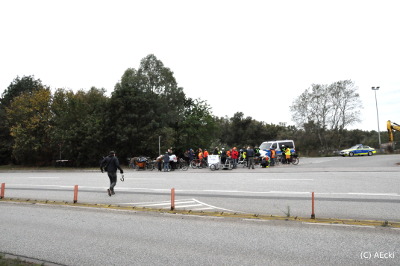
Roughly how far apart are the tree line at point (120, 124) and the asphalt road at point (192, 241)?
92.8ft

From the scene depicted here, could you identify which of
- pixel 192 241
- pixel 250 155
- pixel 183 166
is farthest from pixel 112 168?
pixel 183 166

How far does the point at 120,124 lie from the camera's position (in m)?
39.3

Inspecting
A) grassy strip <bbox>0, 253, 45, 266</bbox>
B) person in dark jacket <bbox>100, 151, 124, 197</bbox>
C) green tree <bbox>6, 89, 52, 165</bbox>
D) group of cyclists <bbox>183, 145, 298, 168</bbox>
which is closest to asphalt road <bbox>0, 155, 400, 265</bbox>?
grassy strip <bbox>0, 253, 45, 266</bbox>

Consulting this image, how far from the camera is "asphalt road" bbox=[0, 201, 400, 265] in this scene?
5.47 meters

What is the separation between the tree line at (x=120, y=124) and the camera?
127 feet

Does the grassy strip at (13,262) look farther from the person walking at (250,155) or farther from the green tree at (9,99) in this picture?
the green tree at (9,99)

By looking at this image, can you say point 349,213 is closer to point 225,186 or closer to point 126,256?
point 126,256

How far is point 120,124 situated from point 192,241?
34233mm

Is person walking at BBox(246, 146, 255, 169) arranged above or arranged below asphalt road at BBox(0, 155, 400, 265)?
above

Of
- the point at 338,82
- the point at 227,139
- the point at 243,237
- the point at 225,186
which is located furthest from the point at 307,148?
the point at 243,237

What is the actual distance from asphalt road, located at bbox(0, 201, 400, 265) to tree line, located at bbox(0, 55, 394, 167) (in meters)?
28.3

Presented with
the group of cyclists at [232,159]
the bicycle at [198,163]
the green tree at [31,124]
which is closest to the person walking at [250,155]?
the group of cyclists at [232,159]

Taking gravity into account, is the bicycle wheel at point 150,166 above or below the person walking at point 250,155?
below

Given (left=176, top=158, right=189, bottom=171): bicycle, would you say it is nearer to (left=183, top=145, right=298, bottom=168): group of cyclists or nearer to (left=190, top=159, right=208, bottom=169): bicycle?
(left=190, top=159, right=208, bottom=169): bicycle
